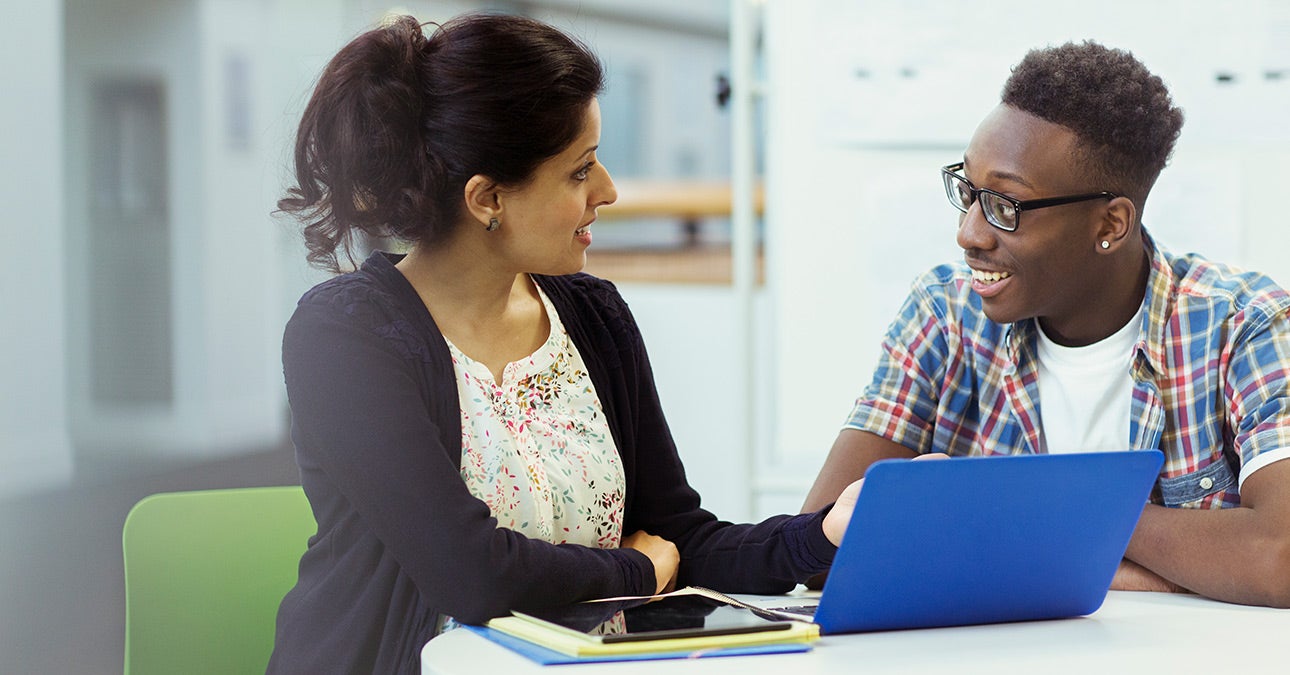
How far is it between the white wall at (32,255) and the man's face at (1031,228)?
1.50 meters

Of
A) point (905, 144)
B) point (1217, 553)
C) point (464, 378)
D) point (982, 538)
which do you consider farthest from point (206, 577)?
point (905, 144)

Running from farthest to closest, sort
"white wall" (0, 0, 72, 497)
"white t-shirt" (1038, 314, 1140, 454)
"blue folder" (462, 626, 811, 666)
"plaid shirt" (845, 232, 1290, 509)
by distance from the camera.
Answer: "white wall" (0, 0, 72, 497)
"white t-shirt" (1038, 314, 1140, 454)
"plaid shirt" (845, 232, 1290, 509)
"blue folder" (462, 626, 811, 666)

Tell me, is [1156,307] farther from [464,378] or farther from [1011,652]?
[464,378]

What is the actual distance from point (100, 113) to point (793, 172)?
1.33 metres

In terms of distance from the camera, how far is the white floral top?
4.58 ft

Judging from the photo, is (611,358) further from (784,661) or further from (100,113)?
(100,113)

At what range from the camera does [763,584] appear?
144cm

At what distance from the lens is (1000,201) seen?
163cm

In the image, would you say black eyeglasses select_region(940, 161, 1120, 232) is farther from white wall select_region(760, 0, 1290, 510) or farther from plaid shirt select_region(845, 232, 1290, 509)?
white wall select_region(760, 0, 1290, 510)

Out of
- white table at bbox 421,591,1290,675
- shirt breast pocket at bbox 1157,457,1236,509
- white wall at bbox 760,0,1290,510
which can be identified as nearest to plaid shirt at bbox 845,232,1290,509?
shirt breast pocket at bbox 1157,457,1236,509

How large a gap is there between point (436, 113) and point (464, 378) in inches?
11.5

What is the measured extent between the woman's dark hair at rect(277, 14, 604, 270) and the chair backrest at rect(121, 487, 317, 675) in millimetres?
402

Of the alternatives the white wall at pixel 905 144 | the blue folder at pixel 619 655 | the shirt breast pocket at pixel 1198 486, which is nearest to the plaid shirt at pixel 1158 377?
the shirt breast pocket at pixel 1198 486

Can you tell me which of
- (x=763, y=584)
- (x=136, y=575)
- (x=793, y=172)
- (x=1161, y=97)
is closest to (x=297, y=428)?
(x=136, y=575)
